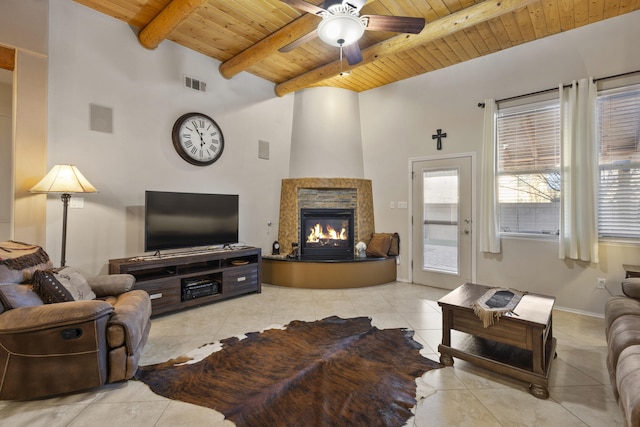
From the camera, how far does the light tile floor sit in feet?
5.71

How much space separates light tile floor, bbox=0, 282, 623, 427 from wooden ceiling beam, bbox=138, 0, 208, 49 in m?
3.11

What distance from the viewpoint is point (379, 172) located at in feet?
17.2

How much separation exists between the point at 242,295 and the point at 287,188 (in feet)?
6.15

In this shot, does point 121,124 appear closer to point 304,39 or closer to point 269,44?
point 269,44

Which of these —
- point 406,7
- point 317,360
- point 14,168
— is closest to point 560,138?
point 406,7

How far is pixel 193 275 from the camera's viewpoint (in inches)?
142

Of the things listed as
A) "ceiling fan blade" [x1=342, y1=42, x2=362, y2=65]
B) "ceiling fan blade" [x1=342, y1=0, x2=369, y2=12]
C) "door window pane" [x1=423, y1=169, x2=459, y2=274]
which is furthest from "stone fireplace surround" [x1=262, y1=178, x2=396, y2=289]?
"ceiling fan blade" [x1=342, y1=0, x2=369, y2=12]

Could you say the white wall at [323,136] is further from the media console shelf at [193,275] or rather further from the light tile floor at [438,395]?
the light tile floor at [438,395]

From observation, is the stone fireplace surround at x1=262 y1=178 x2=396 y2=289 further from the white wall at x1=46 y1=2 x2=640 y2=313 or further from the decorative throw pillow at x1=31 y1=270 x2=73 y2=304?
the decorative throw pillow at x1=31 y1=270 x2=73 y2=304

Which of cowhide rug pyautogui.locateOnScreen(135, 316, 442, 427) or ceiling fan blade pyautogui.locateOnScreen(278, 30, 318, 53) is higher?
ceiling fan blade pyautogui.locateOnScreen(278, 30, 318, 53)

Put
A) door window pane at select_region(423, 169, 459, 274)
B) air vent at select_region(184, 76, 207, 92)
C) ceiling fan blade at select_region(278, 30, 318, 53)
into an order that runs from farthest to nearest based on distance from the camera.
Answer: door window pane at select_region(423, 169, 459, 274)
air vent at select_region(184, 76, 207, 92)
ceiling fan blade at select_region(278, 30, 318, 53)

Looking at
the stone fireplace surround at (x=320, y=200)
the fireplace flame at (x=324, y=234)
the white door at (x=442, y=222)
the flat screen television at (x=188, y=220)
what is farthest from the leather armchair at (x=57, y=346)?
the white door at (x=442, y=222)

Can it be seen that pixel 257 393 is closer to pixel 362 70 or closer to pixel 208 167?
pixel 208 167

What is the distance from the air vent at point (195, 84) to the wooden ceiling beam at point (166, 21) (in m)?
0.50
